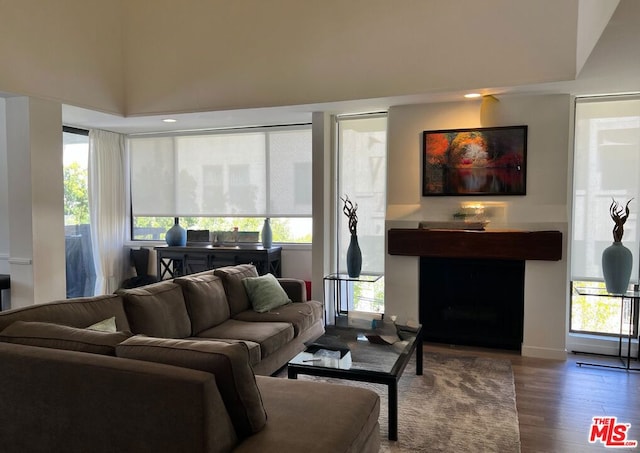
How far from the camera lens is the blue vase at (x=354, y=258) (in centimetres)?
483

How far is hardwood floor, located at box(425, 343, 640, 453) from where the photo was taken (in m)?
2.76

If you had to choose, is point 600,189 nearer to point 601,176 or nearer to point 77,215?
point 601,176

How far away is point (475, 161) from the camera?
14.5 feet

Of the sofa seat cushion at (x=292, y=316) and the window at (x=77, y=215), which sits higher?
the window at (x=77, y=215)

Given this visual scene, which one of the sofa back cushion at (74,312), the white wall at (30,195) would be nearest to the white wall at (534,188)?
the sofa back cushion at (74,312)

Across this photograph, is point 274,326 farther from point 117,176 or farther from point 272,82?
point 117,176

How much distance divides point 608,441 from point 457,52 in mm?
3088

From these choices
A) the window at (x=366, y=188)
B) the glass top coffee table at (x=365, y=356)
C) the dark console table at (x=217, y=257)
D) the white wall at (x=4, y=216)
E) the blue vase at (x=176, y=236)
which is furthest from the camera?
the blue vase at (x=176, y=236)

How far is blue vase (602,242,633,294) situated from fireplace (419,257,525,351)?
0.67 m

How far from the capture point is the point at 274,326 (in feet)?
11.8

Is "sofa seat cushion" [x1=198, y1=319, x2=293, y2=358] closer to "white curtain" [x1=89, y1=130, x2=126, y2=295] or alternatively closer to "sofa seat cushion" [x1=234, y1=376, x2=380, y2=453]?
"sofa seat cushion" [x1=234, y1=376, x2=380, y2=453]

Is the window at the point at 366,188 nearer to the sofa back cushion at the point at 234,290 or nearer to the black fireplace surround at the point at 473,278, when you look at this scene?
the black fireplace surround at the point at 473,278

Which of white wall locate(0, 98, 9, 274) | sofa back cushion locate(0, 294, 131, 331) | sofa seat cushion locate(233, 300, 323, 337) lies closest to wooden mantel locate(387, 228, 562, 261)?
sofa seat cushion locate(233, 300, 323, 337)

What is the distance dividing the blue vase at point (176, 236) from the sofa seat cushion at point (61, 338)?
406 centimetres
